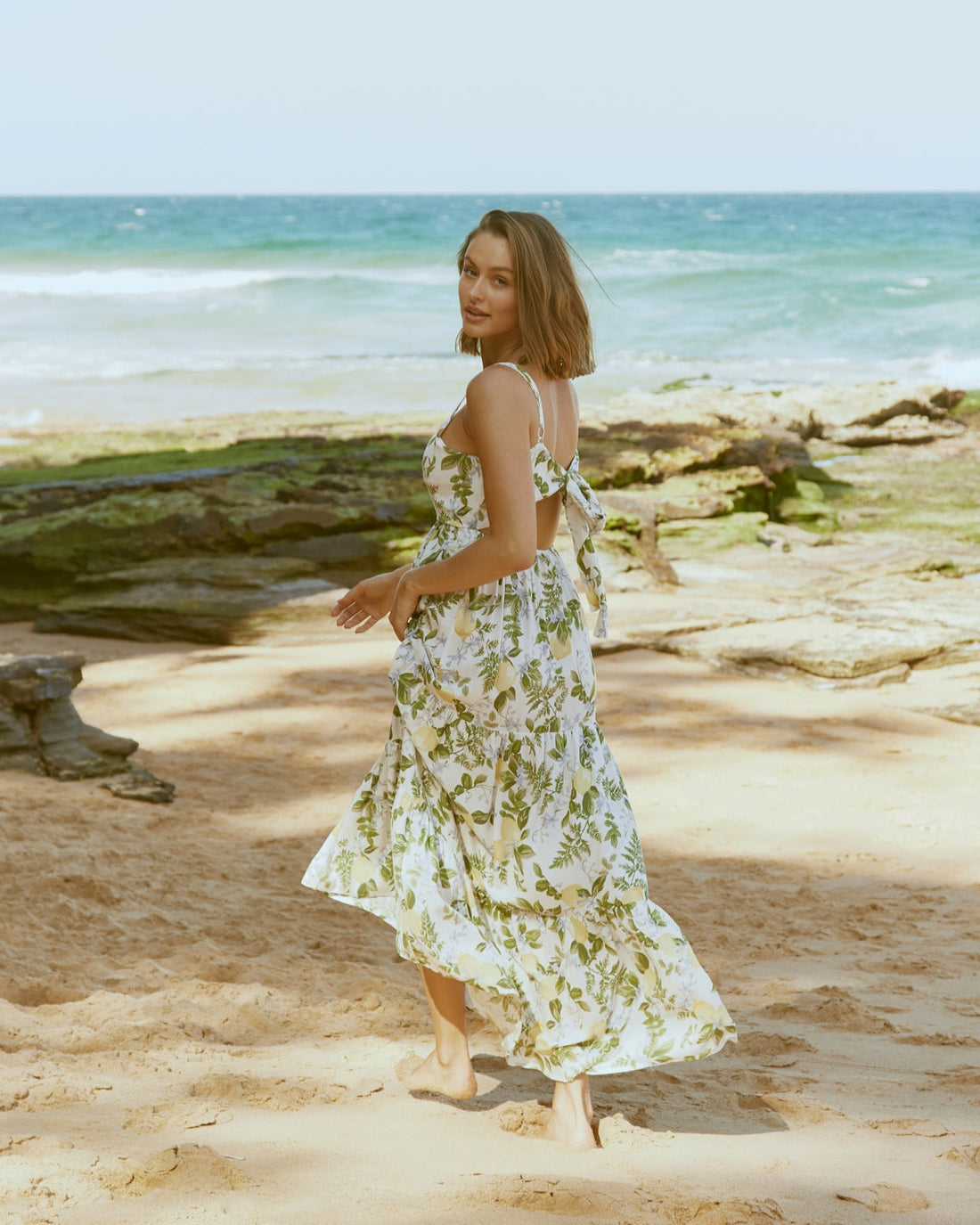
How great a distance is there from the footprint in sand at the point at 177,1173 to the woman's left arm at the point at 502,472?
3.49 feet

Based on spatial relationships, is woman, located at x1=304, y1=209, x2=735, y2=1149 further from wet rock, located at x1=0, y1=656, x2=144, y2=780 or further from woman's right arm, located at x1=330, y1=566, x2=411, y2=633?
wet rock, located at x1=0, y1=656, x2=144, y2=780

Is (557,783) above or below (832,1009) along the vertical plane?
above

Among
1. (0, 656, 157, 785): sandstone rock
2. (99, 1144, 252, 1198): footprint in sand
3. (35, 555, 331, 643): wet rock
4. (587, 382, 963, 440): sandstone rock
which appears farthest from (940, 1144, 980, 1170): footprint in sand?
(587, 382, 963, 440): sandstone rock

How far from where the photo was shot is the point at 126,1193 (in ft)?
6.69

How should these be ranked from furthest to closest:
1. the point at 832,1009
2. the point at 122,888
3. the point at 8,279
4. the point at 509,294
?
the point at 8,279
the point at 122,888
the point at 832,1009
the point at 509,294

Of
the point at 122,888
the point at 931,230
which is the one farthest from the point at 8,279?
the point at 122,888

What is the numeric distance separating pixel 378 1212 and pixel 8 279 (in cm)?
4092

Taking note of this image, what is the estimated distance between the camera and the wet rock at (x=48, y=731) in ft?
16.4

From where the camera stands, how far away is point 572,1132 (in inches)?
96.0

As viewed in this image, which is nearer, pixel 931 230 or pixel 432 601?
pixel 432 601

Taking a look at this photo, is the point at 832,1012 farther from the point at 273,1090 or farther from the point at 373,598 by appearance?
the point at 373,598

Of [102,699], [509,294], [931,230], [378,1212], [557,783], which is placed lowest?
[102,699]

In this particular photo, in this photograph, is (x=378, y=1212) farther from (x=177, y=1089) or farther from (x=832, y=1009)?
(x=832, y=1009)

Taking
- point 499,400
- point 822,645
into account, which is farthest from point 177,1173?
point 822,645
